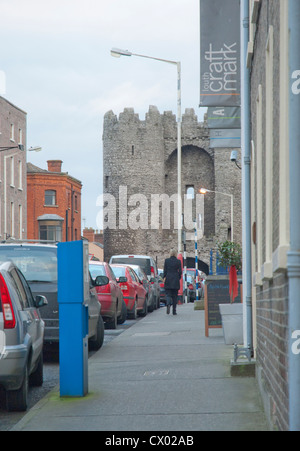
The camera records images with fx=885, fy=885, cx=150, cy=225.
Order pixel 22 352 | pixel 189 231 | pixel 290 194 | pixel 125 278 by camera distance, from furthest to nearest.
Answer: pixel 189 231, pixel 125 278, pixel 22 352, pixel 290 194

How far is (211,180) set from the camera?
81.1m

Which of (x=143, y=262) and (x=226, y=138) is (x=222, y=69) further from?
(x=143, y=262)

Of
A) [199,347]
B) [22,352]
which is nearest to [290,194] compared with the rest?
[22,352]

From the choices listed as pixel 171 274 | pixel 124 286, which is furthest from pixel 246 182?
pixel 171 274

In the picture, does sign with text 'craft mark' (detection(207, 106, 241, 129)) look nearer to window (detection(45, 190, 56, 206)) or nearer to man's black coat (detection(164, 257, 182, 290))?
man's black coat (detection(164, 257, 182, 290))

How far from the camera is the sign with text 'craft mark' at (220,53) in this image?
1409cm

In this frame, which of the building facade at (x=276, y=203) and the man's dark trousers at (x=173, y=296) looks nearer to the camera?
the building facade at (x=276, y=203)

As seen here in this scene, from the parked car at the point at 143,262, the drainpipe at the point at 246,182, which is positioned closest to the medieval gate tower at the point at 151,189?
the parked car at the point at 143,262

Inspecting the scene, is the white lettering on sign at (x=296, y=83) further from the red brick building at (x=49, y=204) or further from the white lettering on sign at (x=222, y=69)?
the red brick building at (x=49, y=204)

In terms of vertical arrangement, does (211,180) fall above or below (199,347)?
above

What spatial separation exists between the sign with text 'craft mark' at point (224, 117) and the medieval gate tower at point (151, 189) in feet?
212

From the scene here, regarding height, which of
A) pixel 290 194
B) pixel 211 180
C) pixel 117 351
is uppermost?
pixel 211 180

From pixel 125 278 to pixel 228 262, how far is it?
3.10 metres
